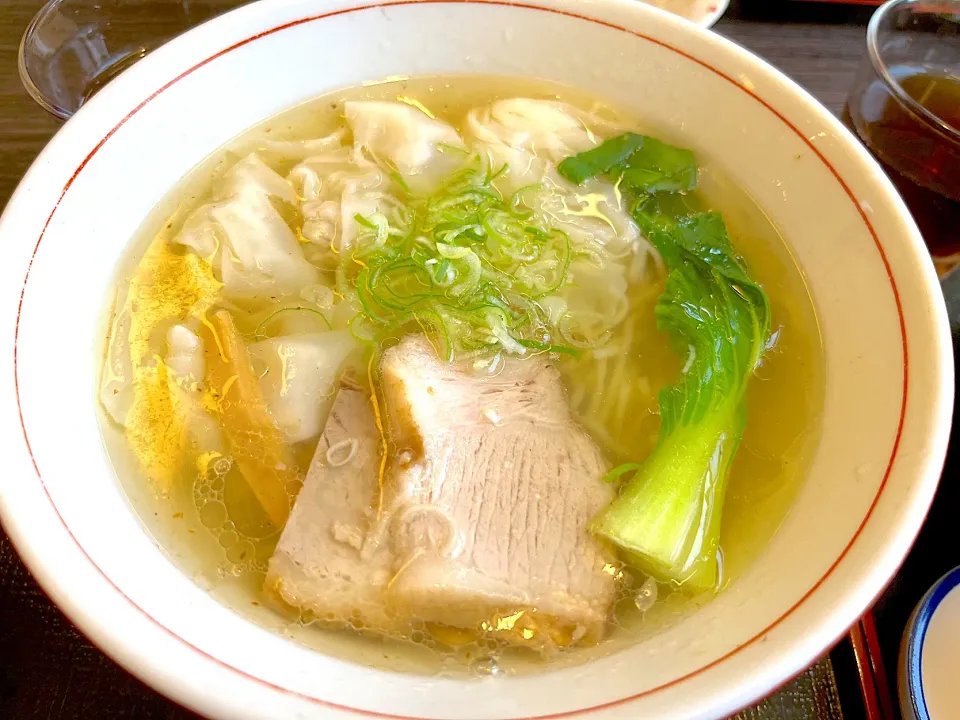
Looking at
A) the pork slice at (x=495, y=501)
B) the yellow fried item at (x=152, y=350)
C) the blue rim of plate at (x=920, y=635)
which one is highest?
the yellow fried item at (x=152, y=350)

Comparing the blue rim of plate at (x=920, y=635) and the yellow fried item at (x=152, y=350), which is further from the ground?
the yellow fried item at (x=152, y=350)

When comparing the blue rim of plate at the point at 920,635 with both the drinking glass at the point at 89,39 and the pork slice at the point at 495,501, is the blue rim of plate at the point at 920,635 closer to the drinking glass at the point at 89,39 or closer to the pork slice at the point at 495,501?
the pork slice at the point at 495,501

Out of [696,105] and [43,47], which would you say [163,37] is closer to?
[43,47]

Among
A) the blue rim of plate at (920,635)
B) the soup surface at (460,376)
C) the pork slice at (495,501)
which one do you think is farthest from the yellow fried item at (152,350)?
the blue rim of plate at (920,635)

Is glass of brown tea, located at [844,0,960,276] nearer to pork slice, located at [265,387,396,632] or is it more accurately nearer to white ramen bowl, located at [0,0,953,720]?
white ramen bowl, located at [0,0,953,720]

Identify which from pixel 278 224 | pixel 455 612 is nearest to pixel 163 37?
pixel 278 224

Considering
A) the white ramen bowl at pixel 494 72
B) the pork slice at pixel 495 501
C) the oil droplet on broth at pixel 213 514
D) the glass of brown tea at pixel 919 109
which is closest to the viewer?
the white ramen bowl at pixel 494 72
